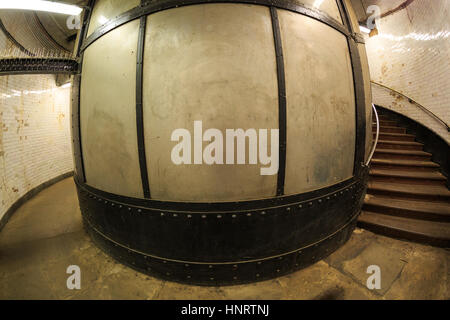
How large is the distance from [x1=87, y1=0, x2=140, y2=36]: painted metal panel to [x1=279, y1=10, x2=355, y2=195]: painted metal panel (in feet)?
5.97

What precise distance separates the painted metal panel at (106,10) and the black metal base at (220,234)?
7.35ft

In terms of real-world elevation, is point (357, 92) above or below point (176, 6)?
below

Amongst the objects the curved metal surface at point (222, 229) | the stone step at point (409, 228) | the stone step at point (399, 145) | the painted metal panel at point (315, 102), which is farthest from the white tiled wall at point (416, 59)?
the painted metal panel at point (315, 102)

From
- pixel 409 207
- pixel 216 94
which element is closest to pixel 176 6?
pixel 216 94

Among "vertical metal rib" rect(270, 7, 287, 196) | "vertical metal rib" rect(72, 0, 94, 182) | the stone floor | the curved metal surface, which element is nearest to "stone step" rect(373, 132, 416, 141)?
the stone floor

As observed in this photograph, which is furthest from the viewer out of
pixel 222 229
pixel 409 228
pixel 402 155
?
pixel 402 155

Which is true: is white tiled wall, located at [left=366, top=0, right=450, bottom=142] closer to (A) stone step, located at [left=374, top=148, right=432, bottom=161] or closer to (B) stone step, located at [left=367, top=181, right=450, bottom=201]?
(A) stone step, located at [left=374, top=148, right=432, bottom=161]

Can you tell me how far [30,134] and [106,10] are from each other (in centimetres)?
407

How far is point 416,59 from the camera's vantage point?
16.3 ft

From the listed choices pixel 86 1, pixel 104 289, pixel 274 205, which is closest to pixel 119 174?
pixel 104 289

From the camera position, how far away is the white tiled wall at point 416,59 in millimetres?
4172

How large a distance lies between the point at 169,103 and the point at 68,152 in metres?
6.16

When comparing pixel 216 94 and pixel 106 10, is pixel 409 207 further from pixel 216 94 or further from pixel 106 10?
pixel 106 10

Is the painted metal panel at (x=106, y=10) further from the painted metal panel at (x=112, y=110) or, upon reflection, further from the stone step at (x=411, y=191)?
the stone step at (x=411, y=191)
